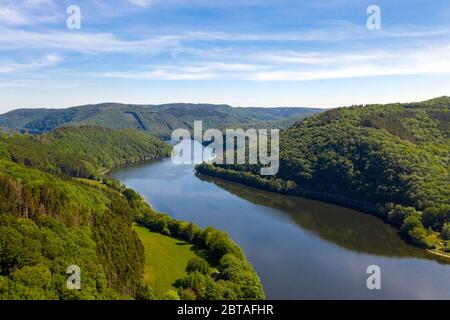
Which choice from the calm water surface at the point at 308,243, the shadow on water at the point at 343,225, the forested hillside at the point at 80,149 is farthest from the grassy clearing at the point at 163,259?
the forested hillside at the point at 80,149

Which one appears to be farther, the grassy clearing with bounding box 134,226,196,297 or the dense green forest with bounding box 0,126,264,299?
the grassy clearing with bounding box 134,226,196,297

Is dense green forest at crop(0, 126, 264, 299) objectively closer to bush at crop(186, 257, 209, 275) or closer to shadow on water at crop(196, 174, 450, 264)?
bush at crop(186, 257, 209, 275)

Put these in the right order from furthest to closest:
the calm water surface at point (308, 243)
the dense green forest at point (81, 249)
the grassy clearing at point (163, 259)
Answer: the calm water surface at point (308, 243) → the grassy clearing at point (163, 259) → the dense green forest at point (81, 249)

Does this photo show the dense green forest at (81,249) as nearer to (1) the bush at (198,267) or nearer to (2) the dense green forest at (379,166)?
(1) the bush at (198,267)

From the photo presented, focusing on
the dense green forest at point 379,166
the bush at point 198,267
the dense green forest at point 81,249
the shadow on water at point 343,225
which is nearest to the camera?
the dense green forest at point 81,249

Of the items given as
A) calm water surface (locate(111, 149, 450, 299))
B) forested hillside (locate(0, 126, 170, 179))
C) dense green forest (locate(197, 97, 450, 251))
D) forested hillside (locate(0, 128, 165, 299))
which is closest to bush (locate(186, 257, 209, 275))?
forested hillside (locate(0, 128, 165, 299))

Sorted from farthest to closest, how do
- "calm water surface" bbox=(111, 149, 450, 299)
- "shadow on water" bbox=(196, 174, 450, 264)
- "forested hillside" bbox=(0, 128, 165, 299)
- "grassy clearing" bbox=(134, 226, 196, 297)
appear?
"shadow on water" bbox=(196, 174, 450, 264)
"calm water surface" bbox=(111, 149, 450, 299)
"grassy clearing" bbox=(134, 226, 196, 297)
"forested hillside" bbox=(0, 128, 165, 299)
